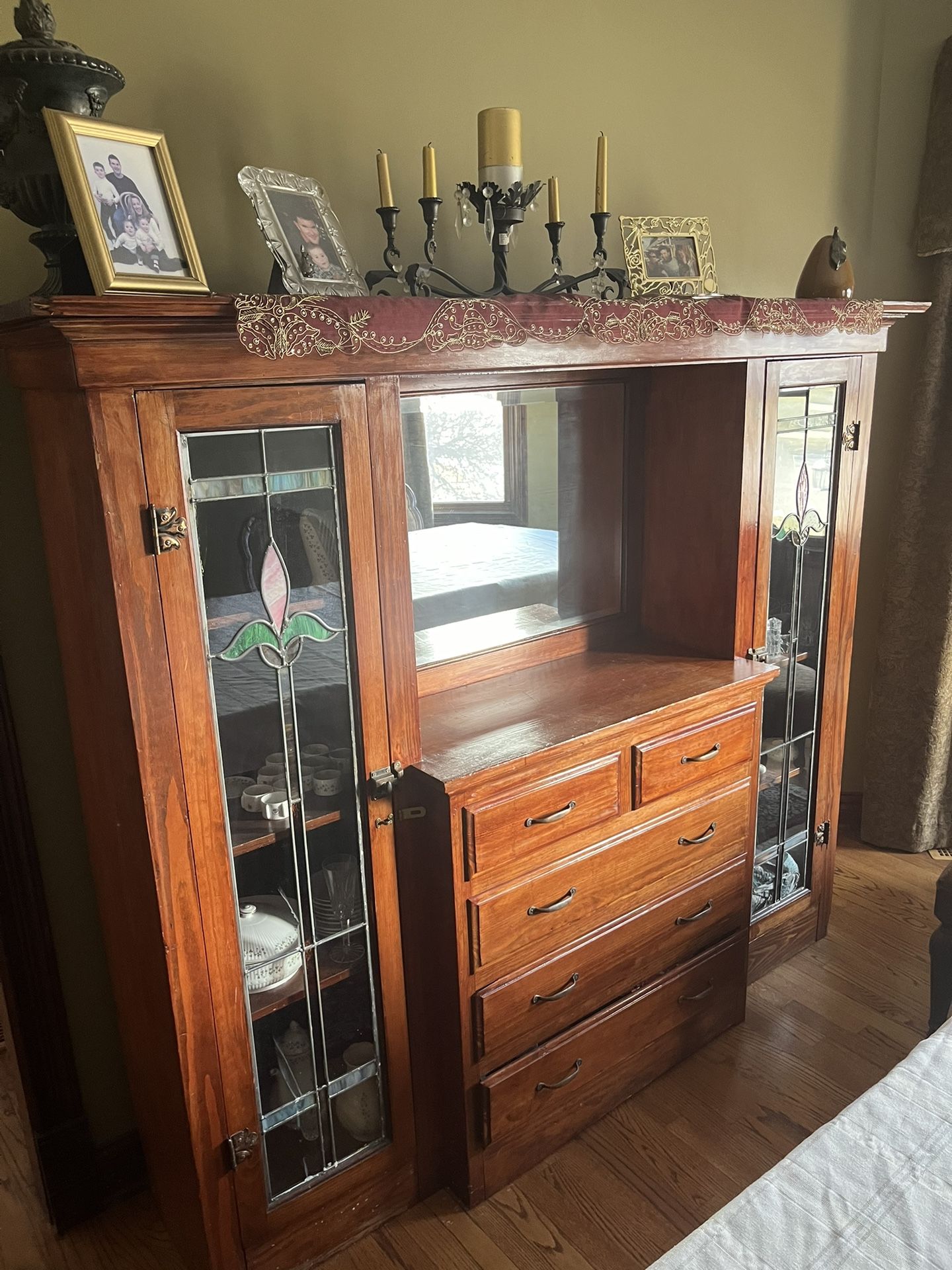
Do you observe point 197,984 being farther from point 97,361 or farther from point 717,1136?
point 717,1136

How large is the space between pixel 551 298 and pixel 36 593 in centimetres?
102

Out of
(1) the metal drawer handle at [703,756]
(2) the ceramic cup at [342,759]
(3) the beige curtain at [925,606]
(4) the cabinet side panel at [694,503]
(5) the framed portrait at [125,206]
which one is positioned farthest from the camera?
(3) the beige curtain at [925,606]

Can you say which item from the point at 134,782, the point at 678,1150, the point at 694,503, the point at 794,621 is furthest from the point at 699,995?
the point at 134,782

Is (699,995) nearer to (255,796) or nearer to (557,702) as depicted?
(557,702)

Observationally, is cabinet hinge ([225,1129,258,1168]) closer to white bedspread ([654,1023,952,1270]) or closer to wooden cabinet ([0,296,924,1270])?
wooden cabinet ([0,296,924,1270])

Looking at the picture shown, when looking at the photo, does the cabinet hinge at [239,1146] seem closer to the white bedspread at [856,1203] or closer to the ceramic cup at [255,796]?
the ceramic cup at [255,796]

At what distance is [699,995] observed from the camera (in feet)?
7.06

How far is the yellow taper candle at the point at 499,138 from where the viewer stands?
171cm

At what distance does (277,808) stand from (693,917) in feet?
3.42

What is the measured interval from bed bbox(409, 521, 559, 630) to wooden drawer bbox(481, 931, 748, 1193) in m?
0.90

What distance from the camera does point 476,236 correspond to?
1979mm

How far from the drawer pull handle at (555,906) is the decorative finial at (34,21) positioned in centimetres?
158

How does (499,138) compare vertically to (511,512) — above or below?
above

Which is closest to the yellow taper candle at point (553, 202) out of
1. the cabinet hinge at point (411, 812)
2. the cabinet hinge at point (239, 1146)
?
the cabinet hinge at point (411, 812)
